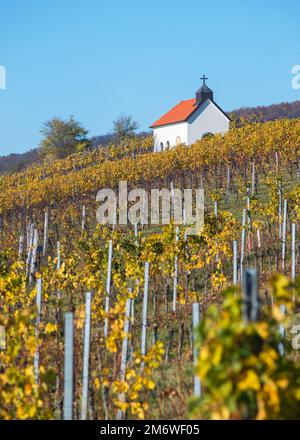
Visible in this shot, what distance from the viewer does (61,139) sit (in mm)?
56906

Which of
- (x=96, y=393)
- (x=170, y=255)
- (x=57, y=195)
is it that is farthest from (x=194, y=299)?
(x=57, y=195)

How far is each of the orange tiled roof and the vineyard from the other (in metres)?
7.84

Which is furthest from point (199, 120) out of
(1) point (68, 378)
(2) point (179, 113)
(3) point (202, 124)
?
(1) point (68, 378)

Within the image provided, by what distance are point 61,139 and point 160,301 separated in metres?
44.8

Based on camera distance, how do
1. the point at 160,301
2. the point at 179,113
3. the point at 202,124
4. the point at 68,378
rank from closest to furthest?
the point at 68,378
the point at 160,301
the point at 202,124
the point at 179,113

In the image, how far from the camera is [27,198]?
94.1ft

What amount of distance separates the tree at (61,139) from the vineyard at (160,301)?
2219cm

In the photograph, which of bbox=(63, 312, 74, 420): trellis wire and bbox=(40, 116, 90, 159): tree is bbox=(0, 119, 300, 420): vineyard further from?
bbox=(40, 116, 90, 159): tree

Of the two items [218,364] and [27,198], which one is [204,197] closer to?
[27,198]

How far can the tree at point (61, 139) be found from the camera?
56.3 metres

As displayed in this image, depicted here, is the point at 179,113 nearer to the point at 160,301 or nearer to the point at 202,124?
the point at 202,124

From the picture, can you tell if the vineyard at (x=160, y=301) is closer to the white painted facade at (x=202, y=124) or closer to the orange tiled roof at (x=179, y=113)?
the white painted facade at (x=202, y=124)

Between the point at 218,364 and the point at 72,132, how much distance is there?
54.0m
